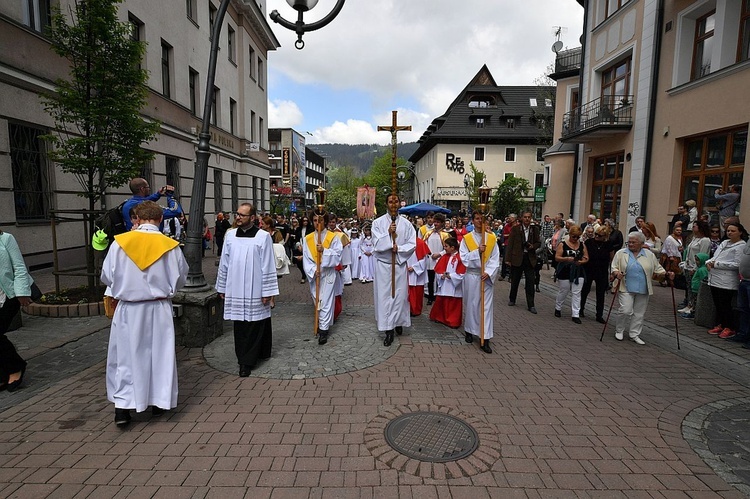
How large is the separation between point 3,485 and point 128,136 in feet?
20.2

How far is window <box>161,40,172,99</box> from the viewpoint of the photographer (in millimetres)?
15656

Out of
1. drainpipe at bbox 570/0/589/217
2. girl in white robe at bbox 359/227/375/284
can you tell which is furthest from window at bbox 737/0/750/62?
girl in white robe at bbox 359/227/375/284

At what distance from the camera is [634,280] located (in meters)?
6.50

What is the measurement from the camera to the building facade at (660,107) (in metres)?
10.7

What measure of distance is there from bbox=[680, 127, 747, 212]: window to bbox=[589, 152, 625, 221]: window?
299 centimetres

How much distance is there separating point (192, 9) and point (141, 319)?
1901 centimetres

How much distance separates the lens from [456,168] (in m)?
42.3

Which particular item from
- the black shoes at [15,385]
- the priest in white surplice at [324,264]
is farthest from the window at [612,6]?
the black shoes at [15,385]

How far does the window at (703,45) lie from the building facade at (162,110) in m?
14.2

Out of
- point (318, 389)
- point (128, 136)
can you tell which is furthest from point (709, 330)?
point (128, 136)

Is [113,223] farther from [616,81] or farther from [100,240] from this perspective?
[616,81]

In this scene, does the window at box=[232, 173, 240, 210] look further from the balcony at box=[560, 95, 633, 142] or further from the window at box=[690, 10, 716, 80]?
the window at box=[690, 10, 716, 80]

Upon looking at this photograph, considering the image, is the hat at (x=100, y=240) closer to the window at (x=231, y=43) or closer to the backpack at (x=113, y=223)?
the backpack at (x=113, y=223)

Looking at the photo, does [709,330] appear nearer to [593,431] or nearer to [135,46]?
[593,431]
